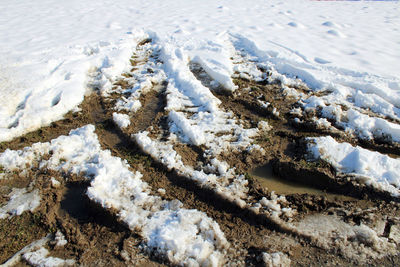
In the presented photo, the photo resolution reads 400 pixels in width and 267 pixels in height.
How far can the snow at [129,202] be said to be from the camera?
9.63ft

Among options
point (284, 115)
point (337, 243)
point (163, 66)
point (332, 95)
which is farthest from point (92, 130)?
point (332, 95)

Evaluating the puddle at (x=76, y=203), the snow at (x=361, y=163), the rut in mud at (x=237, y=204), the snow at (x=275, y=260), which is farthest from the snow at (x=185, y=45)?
the snow at (x=275, y=260)

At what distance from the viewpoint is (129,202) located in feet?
11.5

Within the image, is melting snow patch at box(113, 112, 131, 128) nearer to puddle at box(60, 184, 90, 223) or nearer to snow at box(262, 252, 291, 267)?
puddle at box(60, 184, 90, 223)

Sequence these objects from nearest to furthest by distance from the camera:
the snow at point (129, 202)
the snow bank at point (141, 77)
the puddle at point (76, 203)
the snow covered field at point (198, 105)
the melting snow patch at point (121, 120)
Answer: the snow at point (129, 202), the snow covered field at point (198, 105), the puddle at point (76, 203), the melting snow patch at point (121, 120), the snow bank at point (141, 77)

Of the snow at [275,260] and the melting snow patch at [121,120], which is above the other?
the melting snow patch at [121,120]

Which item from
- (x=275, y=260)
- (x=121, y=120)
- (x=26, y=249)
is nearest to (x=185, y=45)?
(x=121, y=120)

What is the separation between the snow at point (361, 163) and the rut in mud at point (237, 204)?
129 mm

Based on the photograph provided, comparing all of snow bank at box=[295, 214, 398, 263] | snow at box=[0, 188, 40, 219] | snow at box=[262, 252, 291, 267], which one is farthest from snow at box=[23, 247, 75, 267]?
snow bank at box=[295, 214, 398, 263]

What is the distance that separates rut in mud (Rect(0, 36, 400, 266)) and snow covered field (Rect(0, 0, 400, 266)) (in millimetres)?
41

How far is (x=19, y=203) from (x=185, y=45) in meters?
6.39

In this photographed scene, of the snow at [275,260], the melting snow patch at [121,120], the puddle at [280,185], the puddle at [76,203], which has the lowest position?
the puddle at [280,185]

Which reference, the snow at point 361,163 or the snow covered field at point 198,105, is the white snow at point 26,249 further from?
the snow at point 361,163

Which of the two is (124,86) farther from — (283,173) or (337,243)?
(337,243)
